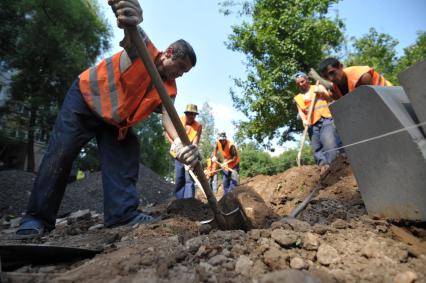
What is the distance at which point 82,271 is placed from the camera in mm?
1238

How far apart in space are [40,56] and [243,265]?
59.9ft

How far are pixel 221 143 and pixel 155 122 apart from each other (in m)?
24.6

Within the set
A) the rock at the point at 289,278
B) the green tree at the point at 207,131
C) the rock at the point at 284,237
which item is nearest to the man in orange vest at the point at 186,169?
the rock at the point at 284,237

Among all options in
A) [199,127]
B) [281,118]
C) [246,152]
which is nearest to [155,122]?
[246,152]

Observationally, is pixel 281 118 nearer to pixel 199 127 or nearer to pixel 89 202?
pixel 199 127

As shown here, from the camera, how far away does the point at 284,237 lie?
1.49 meters

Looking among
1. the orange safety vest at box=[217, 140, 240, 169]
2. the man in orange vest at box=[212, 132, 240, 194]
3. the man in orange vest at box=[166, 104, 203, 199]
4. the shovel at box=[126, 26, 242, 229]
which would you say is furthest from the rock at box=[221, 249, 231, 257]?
the orange safety vest at box=[217, 140, 240, 169]

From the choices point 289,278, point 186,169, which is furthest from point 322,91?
point 289,278

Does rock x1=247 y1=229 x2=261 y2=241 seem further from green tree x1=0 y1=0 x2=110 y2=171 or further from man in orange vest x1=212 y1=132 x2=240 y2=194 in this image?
green tree x1=0 y1=0 x2=110 y2=171

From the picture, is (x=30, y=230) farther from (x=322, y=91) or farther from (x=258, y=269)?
(x=322, y=91)

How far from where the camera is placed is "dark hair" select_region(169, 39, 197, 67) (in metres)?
2.46

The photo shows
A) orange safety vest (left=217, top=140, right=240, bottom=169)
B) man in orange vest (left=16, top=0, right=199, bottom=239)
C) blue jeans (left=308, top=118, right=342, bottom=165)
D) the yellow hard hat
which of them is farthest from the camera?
orange safety vest (left=217, top=140, right=240, bottom=169)

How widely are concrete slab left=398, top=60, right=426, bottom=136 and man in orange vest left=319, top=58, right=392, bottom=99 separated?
1685mm

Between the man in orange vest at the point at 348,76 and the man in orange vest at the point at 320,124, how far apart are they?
1.20m
